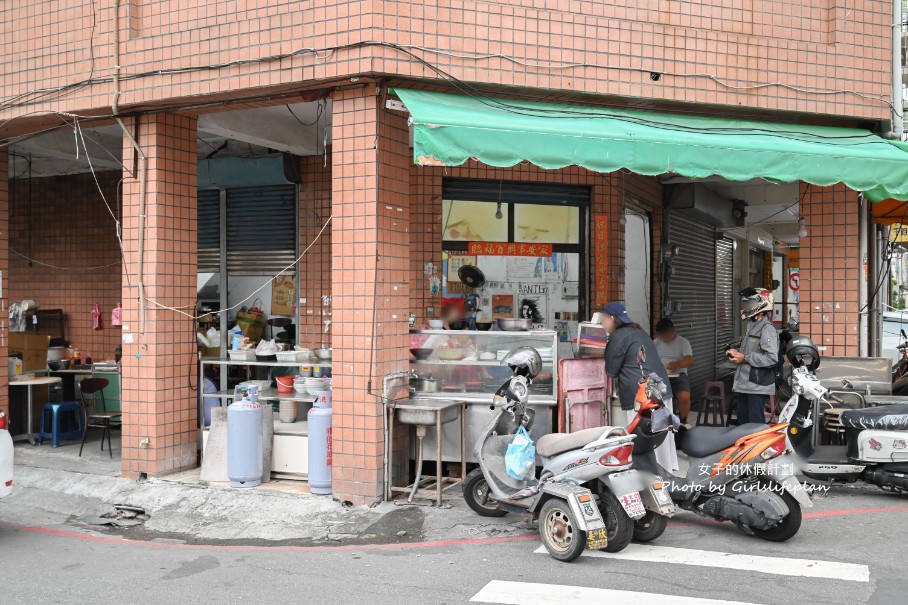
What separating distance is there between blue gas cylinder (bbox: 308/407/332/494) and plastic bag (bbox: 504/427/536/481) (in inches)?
80.5

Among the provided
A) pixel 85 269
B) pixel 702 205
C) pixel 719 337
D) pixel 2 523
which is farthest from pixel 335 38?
pixel 719 337

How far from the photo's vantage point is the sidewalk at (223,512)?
7.03 meters

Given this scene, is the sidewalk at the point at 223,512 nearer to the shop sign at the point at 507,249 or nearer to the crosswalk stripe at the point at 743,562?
the crosswalk stripe at the point at 743,562

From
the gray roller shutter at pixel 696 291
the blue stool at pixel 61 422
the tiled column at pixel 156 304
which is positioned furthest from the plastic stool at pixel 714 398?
the blue stool at pixel 61 422

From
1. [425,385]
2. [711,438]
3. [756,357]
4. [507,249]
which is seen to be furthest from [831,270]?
[425,385]

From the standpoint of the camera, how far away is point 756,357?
8461mm

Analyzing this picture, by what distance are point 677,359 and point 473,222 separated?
344cm

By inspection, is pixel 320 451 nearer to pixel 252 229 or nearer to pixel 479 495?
pixel 479 495

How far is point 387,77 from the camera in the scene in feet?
24.6

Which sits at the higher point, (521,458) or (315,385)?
(315,385)

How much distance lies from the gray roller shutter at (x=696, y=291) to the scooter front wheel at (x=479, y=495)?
7486 mm

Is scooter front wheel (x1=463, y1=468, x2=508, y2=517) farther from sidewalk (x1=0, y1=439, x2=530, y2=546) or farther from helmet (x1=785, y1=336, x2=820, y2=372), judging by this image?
helmet (x1=785, y1=336, x2=820, y2=372)

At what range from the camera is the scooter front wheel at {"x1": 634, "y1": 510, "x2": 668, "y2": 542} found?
20.9 ft

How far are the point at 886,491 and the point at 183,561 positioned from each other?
21.9 feet
